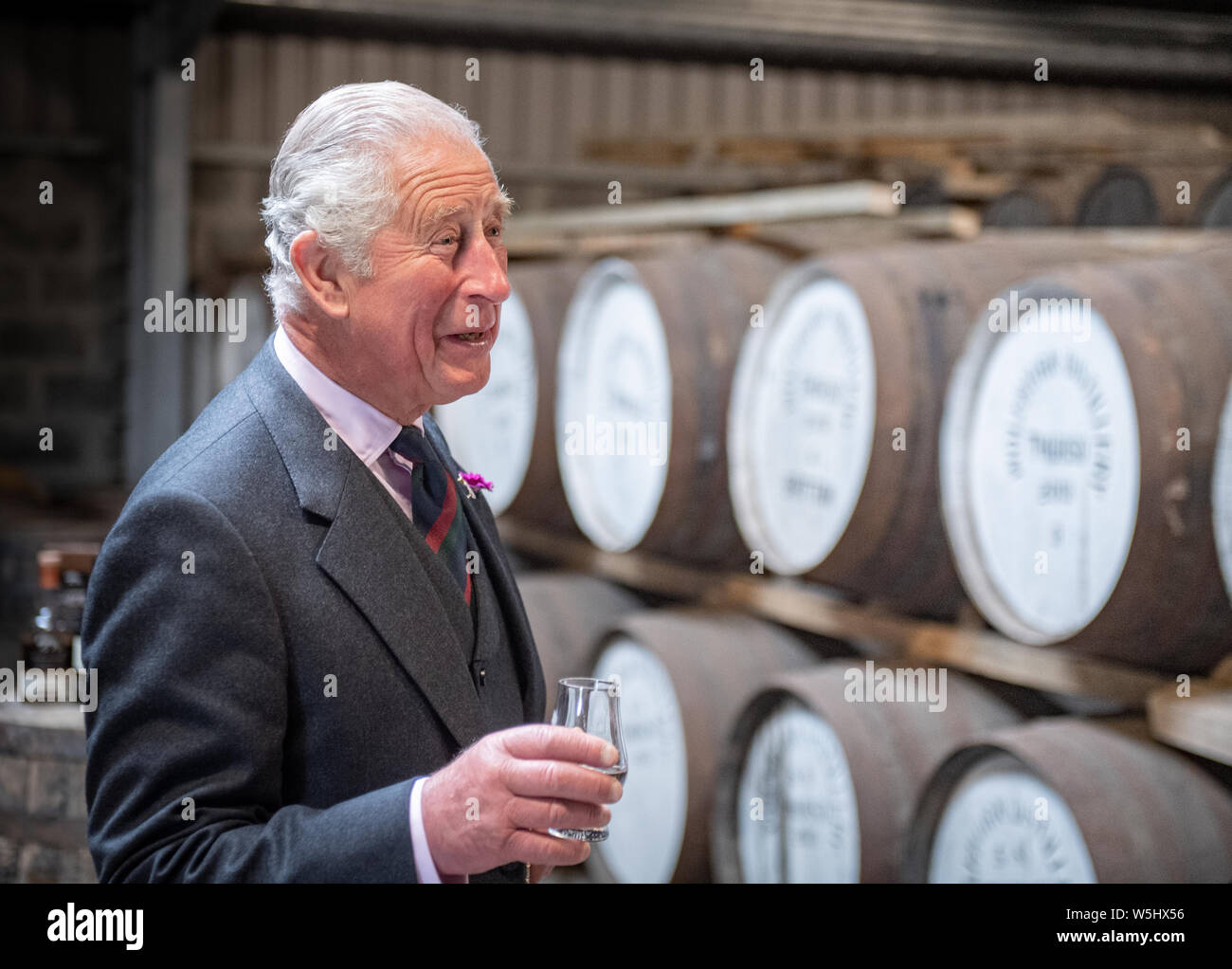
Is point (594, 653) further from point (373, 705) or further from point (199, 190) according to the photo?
point (199, 190)

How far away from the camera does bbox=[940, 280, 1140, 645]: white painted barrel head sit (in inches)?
92.7

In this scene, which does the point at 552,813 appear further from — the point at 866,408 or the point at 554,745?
the point at 866,408

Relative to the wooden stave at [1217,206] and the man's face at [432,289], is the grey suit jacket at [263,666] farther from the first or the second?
the wooden stave at [1217,206]

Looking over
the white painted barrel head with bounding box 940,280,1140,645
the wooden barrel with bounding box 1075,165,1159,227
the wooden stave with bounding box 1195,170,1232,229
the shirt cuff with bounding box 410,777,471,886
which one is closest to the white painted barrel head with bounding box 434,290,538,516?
the white painted barrel head with bounding box 940,280,1140,645

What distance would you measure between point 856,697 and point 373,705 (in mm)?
1720

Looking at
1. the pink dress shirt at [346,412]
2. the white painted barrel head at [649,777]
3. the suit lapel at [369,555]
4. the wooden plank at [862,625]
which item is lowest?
the white painted barrel head at [649,777]

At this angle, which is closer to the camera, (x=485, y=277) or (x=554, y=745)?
(x=554, y=745)

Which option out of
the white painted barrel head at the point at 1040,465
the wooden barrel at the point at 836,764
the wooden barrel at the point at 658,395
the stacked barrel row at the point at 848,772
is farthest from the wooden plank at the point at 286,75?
the white painted barrel head at the point at 1040,465

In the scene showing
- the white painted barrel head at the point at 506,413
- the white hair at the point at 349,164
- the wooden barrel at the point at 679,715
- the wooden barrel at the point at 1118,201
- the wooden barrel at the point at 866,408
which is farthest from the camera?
the white painted barrel head at the point at 506,413

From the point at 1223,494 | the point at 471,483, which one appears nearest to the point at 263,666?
the point at 471,483

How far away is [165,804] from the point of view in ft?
3.95

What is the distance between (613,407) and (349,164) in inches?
93.1

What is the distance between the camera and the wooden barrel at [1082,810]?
7.23ft

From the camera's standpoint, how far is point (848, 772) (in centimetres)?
A: 274
